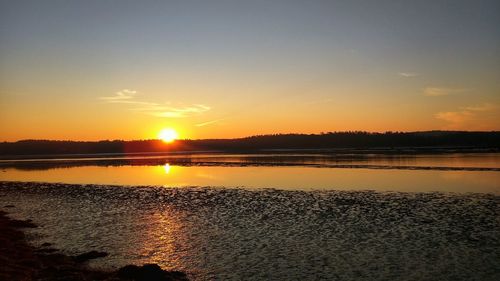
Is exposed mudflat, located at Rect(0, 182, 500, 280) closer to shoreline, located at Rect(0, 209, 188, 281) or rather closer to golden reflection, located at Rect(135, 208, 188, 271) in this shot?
golden reflection, located at Rect(135, 208, 188, 271)

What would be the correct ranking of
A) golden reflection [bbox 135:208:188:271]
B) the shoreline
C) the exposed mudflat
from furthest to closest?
golden reflection [bbox 135:208:188:271] < the exposed mudflat < the shoreline

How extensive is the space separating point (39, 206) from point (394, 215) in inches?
1207

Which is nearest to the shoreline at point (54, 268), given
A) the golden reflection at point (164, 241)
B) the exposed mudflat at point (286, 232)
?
the exposed mudflat at point (286, 232)

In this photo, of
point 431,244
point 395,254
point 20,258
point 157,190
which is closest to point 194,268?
point 20,258

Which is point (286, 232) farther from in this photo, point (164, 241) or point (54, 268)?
point (54, 268)

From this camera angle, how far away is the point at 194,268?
18.3 meters

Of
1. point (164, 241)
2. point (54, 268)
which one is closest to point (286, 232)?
point (164, 241)

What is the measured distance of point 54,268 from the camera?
17.4 meters

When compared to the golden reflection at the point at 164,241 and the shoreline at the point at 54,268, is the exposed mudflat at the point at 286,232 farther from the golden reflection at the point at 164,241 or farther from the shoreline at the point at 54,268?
the shoreline at the point at 54,268

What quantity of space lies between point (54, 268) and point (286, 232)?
1272cm

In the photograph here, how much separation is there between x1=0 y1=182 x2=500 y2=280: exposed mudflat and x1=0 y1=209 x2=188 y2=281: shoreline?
1016 millimetres

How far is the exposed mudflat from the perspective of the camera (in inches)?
707

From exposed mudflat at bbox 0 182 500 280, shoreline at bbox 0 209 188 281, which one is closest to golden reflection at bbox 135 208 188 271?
exposed mudflat at bbox 0 182 500 280

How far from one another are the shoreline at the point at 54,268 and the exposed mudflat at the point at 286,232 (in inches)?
40.0
